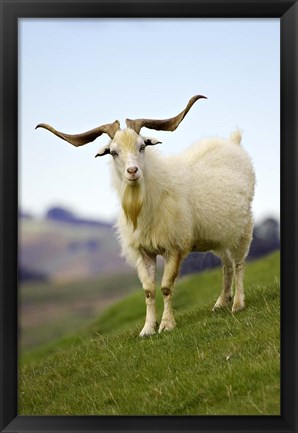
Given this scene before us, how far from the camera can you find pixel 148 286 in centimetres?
1307

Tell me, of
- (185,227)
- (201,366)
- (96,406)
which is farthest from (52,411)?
(185,227)

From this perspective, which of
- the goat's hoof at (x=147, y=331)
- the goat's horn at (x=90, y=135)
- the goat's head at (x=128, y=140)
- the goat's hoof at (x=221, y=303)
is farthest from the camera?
the goat's hoof at (x=221, y=303)

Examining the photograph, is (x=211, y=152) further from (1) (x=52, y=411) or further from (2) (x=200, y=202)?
(1) (x=52, y=411)

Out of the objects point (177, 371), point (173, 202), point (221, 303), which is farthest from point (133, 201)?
point (177, 371)

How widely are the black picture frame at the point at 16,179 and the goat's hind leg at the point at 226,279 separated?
4803 mm

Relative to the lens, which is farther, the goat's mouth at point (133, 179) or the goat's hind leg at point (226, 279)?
the goat's hind leg at point (226, 279)

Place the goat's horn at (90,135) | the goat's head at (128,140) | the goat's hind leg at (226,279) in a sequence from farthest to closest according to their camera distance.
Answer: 1. the goat's hind leg at (226,279)
2. the goat's horn at (90,135)
3. the goat's head at (128,140)

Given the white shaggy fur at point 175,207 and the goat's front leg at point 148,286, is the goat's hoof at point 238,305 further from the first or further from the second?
the goat's front leg at point 148,286

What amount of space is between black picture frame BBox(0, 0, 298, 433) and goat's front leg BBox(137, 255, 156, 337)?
335 centimetres

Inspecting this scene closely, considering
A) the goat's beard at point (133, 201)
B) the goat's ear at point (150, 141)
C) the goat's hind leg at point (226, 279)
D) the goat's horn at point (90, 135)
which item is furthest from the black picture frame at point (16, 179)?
the goat's hind leg at point (226, 279)

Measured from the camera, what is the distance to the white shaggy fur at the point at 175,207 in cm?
1266

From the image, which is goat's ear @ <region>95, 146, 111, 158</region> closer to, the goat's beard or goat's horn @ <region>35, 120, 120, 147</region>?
goat's horn @ <region>35, 120, 120, 147</region>

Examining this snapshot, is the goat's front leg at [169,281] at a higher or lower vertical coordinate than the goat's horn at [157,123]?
lower
